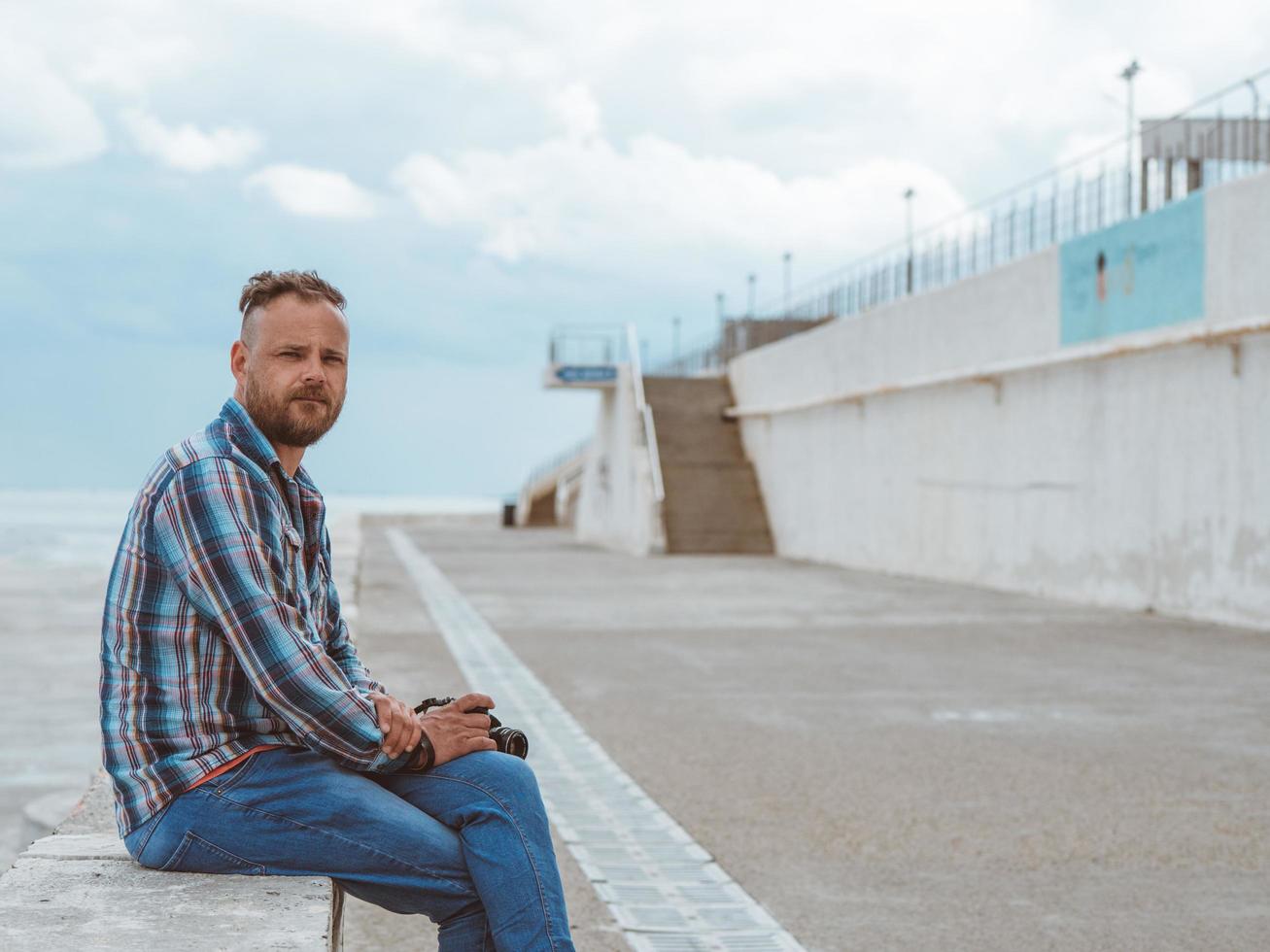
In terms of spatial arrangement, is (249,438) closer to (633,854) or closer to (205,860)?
(205,860)

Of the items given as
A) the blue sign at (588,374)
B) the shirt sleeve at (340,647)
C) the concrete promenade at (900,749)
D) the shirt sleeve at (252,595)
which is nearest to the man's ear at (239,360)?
the shirt sleeve at (252,595)

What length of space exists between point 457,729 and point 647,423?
26767mm

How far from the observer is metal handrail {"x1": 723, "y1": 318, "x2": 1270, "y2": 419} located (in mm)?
13430

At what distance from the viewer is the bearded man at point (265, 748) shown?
2.61 meters

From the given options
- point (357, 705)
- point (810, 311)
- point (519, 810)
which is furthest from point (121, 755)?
point (810, 311)

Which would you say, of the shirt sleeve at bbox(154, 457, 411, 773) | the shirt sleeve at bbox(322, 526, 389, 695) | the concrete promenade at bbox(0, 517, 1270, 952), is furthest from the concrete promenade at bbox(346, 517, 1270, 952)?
the shirt sleeve at bbox(154, 457, 411, 773)

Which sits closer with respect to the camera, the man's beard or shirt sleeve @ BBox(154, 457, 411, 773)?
shirt sleeve @ BBox(154, 457, 411, 773)

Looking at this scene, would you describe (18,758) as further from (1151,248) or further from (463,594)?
(1151,248)

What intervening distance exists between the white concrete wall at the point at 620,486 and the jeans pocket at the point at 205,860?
2463 centimetres

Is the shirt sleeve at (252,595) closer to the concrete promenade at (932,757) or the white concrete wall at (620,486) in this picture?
the concrete promenade at (932,757)

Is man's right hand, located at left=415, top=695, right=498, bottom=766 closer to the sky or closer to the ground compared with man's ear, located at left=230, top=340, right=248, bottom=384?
closer to the ground

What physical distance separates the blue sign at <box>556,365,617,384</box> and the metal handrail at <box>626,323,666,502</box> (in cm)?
76

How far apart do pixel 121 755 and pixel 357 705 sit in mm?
431

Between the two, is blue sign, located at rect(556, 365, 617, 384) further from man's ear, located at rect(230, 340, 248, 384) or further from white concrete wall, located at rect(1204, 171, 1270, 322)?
man's ear, located at rect(230, 340, 248, 384)
